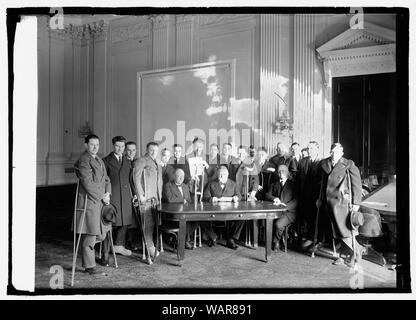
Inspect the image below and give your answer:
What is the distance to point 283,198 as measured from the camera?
3.84 m

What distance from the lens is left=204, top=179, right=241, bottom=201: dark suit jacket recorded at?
3.90 meters

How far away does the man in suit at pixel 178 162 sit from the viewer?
378 centimetres

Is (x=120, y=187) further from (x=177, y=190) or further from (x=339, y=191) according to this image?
(x=339, y=191)

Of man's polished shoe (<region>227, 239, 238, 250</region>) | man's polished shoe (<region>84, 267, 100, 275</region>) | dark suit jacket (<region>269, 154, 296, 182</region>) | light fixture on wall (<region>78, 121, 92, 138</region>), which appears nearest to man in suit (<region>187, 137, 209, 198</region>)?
man's polished shoe (<region>227, 239, 238, 250</region>)

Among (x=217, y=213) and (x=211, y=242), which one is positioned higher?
(x=217, y=213)

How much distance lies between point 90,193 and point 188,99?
1.91 m

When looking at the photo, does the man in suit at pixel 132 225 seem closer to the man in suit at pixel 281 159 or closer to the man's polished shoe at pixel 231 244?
the man's polished shoe at pixel 231 244

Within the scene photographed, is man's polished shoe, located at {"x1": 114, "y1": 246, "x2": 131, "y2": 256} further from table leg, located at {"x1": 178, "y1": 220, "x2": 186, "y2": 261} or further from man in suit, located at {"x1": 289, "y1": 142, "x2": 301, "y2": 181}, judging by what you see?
man in suit, located at {"x1": 289, "y1": 142, "x2": 301, "y2": 181}

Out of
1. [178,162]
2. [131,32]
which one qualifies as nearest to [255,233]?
[178,162]

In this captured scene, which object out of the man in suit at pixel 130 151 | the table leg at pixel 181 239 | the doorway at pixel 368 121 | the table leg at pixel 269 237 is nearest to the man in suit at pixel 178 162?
the man in suit at pixel 130 151
